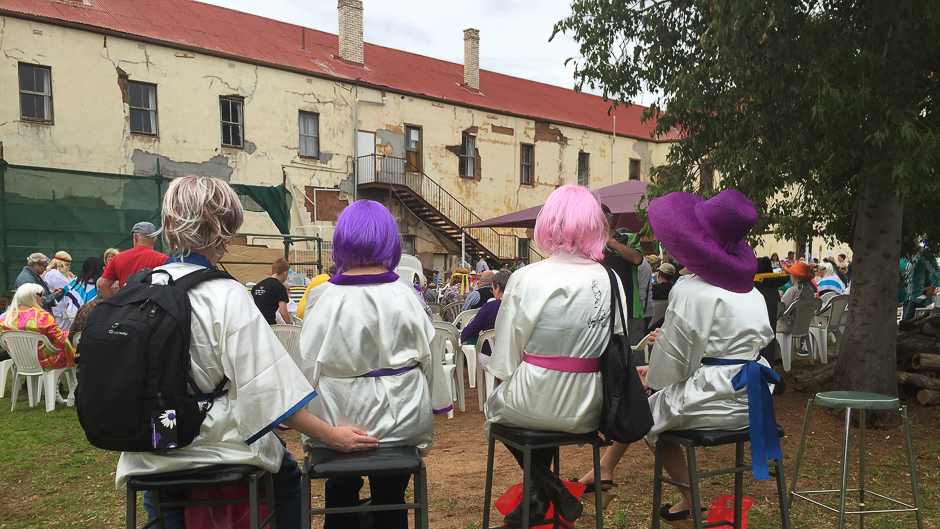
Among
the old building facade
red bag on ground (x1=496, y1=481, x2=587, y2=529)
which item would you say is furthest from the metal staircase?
red bag on ground (x1=496, y1=481, x2=587, y2=529)

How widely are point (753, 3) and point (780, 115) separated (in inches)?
43.1

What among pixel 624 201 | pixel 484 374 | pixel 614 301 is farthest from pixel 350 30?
pixel 614 301

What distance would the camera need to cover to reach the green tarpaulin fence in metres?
10.5

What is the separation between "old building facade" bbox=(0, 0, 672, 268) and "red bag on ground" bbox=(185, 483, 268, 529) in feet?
47.7

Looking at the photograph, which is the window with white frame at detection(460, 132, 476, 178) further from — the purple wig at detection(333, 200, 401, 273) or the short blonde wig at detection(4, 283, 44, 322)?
→ the purple wig at detection(333, 200, 401, 273)

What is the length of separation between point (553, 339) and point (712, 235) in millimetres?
891

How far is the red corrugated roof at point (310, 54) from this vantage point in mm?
16344

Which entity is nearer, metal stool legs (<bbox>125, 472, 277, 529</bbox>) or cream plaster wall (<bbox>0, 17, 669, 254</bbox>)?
metal stool legs (<bbox>125, 472, 277, 529</bbox>)

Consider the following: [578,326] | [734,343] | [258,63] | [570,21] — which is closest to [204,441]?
[578,326]

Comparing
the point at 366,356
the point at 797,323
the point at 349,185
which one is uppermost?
the point at 349,185

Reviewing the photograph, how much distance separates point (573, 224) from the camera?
2809mm

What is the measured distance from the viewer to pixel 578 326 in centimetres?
274

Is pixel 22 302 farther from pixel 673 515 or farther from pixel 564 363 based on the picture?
pixel 673 515

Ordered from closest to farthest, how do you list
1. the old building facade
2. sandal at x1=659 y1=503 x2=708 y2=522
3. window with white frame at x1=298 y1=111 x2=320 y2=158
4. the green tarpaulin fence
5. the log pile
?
1. sandal at x1=659 y1=503 x2=708 y2=522
2. the log pile
3. the green tarpaulin fence
4. the old building facade
5. window with white frame at x1=298 y1=111 x2=320 y2=158
